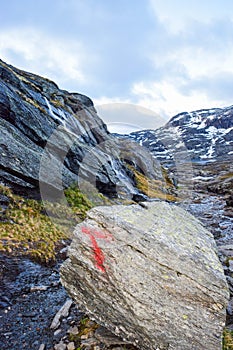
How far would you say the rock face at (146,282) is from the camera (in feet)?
22.6

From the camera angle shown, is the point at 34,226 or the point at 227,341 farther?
the point at 34,226

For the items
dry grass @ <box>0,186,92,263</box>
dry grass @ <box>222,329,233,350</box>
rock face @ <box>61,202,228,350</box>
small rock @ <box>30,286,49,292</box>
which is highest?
rock face @ <box>61,202,228,350</box>

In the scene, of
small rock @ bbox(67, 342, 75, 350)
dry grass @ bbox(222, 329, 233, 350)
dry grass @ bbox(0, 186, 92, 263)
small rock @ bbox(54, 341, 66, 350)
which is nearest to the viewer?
dry grass @ bbox(222, 329, 233, 350)

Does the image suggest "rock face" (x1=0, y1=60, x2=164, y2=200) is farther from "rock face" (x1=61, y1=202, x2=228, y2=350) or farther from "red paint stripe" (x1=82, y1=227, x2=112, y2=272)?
"rock face" (x1=61, y1=202, x2=228, y2=350)

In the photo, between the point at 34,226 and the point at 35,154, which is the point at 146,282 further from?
the point at 35,154

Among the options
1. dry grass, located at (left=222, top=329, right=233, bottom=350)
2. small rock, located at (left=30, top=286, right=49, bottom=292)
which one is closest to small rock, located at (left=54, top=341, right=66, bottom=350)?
small rock, located at (left=30, top=286, right=49, bottom=292)

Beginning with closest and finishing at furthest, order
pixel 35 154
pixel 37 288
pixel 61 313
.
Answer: pixel 61 313 → pixel 37 288 → pixel 35 154

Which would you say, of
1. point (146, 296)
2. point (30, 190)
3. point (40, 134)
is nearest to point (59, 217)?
point (30, 190)

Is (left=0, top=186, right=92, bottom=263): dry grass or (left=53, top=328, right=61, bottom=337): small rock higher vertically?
(left=0, top=186, right=92, bottom=263): dry grass

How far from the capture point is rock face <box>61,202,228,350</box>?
6875mm

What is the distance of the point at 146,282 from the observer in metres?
7.17

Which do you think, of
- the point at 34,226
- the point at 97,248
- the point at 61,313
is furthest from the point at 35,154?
the point at 97,248

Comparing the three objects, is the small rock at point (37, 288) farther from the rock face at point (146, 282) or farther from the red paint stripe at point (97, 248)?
the red paint stripe at point (97, 248)

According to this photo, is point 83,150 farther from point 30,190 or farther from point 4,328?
point 4,328
